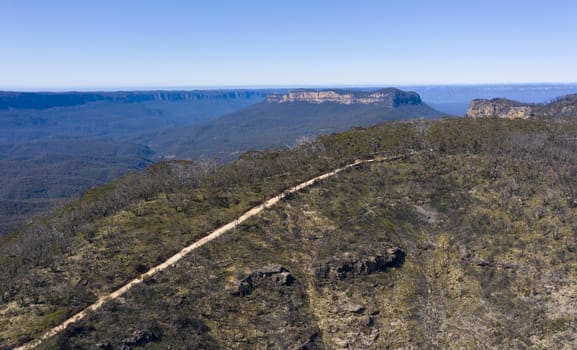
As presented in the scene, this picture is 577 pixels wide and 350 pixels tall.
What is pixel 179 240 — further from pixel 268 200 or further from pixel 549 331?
pixel 549 331

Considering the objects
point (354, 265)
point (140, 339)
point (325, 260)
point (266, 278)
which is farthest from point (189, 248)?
point (354, 265)

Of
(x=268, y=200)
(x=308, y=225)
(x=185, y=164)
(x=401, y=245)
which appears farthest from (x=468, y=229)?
(x=185, y=164)

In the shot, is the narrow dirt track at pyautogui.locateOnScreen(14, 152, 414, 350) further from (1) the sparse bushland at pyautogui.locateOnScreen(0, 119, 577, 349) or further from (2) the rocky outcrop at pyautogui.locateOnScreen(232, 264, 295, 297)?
(2) the rocky outcrop at pyautogui.locateOnScreen(232, 264, 295, 297)

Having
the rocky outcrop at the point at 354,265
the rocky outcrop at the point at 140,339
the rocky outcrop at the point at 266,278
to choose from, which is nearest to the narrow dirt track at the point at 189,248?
the rocky outcrop at the point at 140,339

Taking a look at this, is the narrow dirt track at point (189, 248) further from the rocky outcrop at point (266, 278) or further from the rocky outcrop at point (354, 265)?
the rocky outcrop at point (354, 265)

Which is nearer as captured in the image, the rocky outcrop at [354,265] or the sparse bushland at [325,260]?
the sparse bushland at [325,260]
